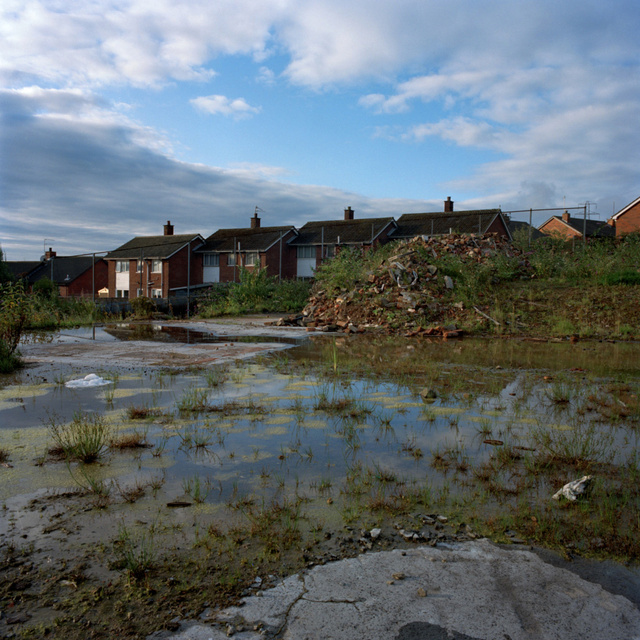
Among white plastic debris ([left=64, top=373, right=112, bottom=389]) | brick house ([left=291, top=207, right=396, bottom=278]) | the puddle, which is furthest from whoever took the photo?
brick house ([left=291, top=207, right=396, bottom=278])

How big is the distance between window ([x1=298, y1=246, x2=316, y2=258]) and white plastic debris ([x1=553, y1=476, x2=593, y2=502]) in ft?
124

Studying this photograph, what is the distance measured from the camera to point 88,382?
6281 millimetres

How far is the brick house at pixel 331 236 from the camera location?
3806cm

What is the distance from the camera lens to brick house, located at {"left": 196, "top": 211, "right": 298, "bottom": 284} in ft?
131

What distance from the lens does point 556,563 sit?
236 cm

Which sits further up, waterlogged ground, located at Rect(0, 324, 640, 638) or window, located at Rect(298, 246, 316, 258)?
window, located at Rect(298, 246, 316, 258)

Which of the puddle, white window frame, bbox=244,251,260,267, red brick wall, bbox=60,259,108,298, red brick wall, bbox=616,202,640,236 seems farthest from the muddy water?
red brick wall, bbox=60,259,108,298

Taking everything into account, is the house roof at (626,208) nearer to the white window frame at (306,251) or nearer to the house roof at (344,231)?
the house roof at (344,231)

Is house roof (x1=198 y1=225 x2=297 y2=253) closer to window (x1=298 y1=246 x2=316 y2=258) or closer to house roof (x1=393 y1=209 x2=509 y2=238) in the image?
window (x1=298 y1=246 x2=316 y2=258)

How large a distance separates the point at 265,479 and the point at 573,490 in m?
1.97

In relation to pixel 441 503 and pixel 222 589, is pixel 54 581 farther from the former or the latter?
pixel 441 503

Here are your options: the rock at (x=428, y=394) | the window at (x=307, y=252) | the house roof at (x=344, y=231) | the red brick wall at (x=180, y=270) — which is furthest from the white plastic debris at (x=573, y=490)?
the red brick wall at (x=180, y=270)

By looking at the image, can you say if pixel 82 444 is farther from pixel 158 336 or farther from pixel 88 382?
pixel 158 336

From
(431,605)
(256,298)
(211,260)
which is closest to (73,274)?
(211,260)
